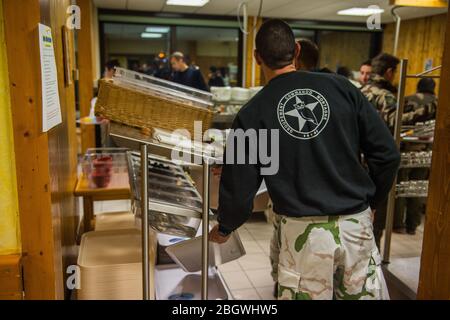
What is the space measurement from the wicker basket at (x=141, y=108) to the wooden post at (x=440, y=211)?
102cm

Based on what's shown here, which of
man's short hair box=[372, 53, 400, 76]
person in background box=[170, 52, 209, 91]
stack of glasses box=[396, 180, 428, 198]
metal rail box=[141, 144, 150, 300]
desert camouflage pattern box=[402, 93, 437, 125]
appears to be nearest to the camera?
metal rail box=[141, 144, 150, 300]

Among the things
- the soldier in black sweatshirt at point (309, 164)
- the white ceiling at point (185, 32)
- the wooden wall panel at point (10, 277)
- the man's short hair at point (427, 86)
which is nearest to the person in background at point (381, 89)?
the man's short hair at point (427, 86)

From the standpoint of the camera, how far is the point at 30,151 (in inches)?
65.2

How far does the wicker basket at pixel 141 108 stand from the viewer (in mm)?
1776

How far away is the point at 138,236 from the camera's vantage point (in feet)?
8.41

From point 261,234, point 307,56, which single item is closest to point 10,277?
point 307,56

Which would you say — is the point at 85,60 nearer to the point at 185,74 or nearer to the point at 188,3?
the point at 185,74

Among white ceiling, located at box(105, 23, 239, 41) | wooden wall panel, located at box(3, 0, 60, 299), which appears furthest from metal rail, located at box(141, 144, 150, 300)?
white ceiling, located at box(105, 23, 239, 41)

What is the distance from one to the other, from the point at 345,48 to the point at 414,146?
6416 millimetres

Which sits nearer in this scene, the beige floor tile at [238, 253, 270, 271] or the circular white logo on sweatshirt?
the circular white logo on sweatshirt

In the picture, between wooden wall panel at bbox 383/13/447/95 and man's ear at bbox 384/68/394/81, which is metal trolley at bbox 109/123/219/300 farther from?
A: wooden wall panel at bbox 383/13/447/95

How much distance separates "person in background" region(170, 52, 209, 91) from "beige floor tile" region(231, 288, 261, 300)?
3.31 m

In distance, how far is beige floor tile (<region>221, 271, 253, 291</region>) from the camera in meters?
2.94
